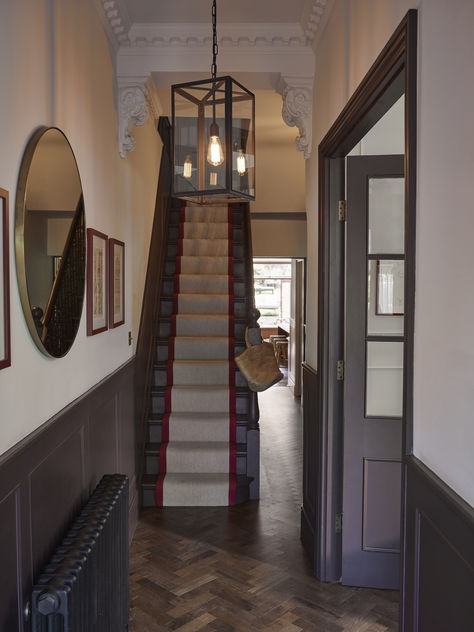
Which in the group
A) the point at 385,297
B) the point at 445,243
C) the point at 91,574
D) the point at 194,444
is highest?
the point at 445,243

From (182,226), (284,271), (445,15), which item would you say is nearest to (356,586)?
(445,15)

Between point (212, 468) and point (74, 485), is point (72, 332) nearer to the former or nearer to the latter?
point (74, 485)

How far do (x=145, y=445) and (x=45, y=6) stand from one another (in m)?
3.62

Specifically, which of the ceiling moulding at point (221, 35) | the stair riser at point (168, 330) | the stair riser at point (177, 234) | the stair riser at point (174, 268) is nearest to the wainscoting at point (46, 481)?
the ceiling moulding at point (221, 35)

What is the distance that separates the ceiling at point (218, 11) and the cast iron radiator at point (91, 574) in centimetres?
281

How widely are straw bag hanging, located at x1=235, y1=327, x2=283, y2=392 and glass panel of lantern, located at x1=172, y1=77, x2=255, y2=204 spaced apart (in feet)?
7.65

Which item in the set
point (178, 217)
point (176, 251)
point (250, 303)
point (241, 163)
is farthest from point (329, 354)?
point (178, 217)

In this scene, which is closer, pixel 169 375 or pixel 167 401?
pixel 167 401

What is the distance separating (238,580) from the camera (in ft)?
11.3

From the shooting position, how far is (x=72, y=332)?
2666 millimetres

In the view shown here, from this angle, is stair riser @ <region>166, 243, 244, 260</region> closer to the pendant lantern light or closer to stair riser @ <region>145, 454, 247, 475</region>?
stair riser @ <region>145, 454, 247, 475</region>

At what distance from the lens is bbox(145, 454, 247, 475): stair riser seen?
4.87 m

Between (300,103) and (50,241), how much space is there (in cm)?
226

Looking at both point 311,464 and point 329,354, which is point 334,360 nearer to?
point 329,354
